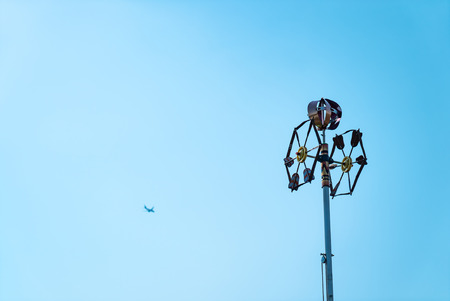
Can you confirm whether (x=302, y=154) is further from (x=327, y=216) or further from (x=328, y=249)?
(x=328, y=249)

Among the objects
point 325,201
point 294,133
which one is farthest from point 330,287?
point 294,133

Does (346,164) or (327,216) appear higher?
(346,164)

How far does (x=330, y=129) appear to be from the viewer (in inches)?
687

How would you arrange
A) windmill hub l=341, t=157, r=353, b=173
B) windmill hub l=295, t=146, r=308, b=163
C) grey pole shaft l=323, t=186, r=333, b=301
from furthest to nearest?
windmill hub l=341, t=157, r=353, b=173 < windmill hub l=295, t=146, r=308, b=163 < grey pole shaft l=323, t=186, r=333, b=301

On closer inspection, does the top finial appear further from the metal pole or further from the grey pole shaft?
the grey pole shaft

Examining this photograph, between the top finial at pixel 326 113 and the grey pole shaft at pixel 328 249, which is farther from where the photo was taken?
the top finial at pixel 326 113

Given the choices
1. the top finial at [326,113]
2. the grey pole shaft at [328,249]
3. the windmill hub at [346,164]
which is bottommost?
the grey pole shaft at [328,249]

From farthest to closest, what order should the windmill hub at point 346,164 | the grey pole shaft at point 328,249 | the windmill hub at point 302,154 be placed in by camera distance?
1. the windmill hub at point 346,164
2. the windmill hub at point 302,154
3. the grey pole shaft at point 328,249

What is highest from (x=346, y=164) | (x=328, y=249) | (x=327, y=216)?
(x=346, y=164)

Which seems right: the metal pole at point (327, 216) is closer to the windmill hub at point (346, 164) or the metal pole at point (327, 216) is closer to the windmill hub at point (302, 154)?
the windmill hub at point (302, 154)

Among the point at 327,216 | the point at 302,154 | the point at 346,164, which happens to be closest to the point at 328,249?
the point at 327,216

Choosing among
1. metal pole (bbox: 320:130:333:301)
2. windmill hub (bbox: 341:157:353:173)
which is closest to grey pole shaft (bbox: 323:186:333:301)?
metal pole (bbox: 320:130:333:301)

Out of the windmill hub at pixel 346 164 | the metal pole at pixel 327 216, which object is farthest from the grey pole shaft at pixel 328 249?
the windmill hub at pixel 346 164

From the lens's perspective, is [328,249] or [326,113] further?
[326,113]
